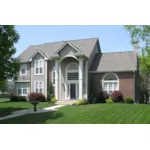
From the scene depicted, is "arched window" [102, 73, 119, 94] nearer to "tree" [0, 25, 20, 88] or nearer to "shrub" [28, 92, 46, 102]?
"shrub" [28, 92, 46, 102]

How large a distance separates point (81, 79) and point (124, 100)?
5.37 m

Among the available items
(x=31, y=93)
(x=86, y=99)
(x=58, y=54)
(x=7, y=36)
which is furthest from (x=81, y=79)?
(x=7, y=36)

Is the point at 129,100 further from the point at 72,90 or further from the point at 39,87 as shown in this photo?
the point at 39,87

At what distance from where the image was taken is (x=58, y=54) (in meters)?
24.5

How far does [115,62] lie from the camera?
81.9 feet

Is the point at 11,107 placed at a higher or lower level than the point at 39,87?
lower

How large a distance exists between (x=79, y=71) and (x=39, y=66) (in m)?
6.62

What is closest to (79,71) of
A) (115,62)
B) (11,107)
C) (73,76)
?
(73,76)

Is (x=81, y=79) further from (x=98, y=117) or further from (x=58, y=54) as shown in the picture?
(x=98, y=117)

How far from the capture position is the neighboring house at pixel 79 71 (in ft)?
76.8

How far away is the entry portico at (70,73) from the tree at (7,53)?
9.25 metres
